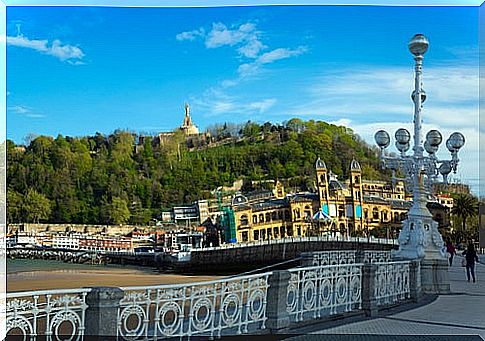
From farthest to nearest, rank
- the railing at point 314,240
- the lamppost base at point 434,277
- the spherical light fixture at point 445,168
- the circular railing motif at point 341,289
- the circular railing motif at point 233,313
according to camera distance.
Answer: the railing at point 314,240 < the spherical light fixture at point 445,168 < the lamppost base at point 434,277 < the circular railing motif at point 341,289 < the circular railing motif at point 233,313

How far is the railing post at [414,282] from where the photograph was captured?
5.77 meters

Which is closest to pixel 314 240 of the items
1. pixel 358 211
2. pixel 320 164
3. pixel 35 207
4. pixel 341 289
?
pixel 358 211

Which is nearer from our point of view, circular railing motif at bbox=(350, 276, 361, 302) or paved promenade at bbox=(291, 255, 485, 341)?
paved promenade at bbox=(291, 255, 485, 341)

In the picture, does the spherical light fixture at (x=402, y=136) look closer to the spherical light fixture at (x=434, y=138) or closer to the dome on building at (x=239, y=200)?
the spherical light fixture at (x=434, y=138)

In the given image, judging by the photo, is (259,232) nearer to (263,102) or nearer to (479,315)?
(263,102)

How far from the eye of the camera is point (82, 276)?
1730cm

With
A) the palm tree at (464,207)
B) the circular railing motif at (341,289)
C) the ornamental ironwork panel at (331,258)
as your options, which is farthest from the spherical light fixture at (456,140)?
the palm tree at (464,207)

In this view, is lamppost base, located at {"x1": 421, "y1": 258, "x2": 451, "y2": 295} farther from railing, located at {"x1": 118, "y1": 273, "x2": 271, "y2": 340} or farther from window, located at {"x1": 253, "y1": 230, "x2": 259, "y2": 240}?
window, located at {"x1": 253, "y1": 230, "x2": 259, "y2": 240}

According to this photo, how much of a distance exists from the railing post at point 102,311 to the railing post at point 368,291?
246 centimetres

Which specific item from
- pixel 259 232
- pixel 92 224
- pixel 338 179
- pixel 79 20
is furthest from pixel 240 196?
pixel 79 20

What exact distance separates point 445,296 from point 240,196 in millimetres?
13946

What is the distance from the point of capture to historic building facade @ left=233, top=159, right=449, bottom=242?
60.5 ft

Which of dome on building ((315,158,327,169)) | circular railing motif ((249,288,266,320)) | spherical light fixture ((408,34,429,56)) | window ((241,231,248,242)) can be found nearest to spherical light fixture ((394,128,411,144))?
spherical light fixture ((408,34,429,56))

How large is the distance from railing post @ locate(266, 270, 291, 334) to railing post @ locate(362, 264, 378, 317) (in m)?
1.15
